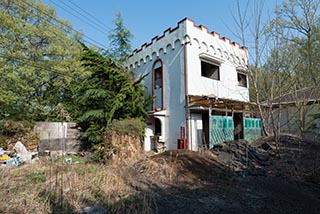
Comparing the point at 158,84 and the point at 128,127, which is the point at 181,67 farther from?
the point at 128,127

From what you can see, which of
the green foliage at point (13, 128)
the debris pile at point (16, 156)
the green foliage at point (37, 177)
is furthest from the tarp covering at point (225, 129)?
the green foliage at point (13, 128)

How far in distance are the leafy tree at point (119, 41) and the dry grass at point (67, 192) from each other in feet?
34.1

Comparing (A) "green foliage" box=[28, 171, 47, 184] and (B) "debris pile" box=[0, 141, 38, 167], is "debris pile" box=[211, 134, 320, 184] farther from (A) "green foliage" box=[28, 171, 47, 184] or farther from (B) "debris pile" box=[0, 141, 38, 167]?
(B) "debris pile" box=[0, 141, 38, 167]

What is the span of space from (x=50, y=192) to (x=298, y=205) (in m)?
4.40

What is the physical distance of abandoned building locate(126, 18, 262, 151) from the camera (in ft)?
28.9

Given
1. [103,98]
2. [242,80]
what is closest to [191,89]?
[103,98]

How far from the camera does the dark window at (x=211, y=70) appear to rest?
10.9 m

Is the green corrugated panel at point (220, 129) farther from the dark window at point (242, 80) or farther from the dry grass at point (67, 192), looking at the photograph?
A: the dry grass at point (67, 192)

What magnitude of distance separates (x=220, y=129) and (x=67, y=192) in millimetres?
7431

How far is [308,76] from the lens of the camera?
7.27 m

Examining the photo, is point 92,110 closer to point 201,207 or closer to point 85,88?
point 85,88

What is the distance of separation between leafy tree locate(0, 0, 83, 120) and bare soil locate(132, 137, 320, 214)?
24.4ft

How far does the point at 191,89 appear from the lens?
8.98m

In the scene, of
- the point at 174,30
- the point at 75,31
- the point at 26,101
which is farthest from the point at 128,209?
the point at 75,31
